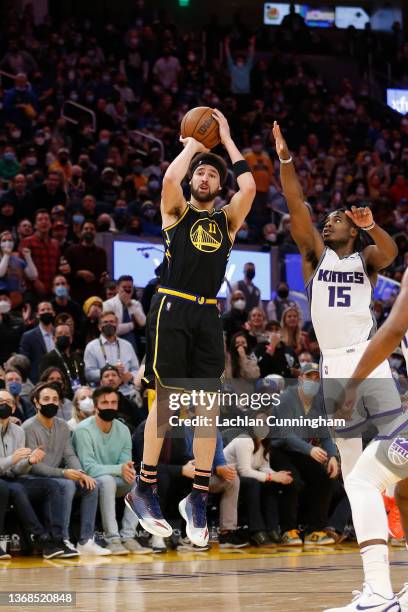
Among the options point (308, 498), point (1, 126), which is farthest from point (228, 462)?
point (1, 126)

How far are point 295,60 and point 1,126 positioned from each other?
1178cm

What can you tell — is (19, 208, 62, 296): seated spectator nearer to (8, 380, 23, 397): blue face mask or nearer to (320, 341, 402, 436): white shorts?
(8, 380, 23, 397): blue face mask

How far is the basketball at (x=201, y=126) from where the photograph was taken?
7.77 metres

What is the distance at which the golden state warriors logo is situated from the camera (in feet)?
25.0

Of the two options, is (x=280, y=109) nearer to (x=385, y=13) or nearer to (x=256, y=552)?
(x=385, y=13)

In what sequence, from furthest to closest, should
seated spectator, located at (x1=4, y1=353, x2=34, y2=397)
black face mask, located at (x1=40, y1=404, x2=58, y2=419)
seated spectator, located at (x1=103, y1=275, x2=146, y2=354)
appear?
seated spectator, located at (x1=103, y1=275, x2=146, y2=354)
seated spectator, located at (x1=4, y1=353, x2=34, y2=397)
black face mask, located at (x1=40, y1=404, x2=58, y2=419)

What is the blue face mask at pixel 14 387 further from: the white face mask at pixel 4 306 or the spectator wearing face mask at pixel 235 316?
the spectator wearing face mask at pixel 235 316

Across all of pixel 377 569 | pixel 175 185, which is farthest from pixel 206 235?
pixel 377 569

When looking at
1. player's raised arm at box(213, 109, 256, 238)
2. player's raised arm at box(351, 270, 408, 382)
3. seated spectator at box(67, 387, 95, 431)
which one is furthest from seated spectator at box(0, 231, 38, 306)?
player's raised arm at box(351, 270, 408, 382)

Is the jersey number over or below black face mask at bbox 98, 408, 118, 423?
over

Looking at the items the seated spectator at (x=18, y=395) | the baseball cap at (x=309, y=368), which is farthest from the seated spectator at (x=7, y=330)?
the baseball cap at (x=309, y=368)

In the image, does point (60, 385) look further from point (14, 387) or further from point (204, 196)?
point (204, 196)

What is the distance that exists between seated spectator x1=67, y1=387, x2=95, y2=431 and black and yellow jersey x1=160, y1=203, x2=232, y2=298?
4641mm

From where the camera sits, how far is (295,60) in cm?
2866
